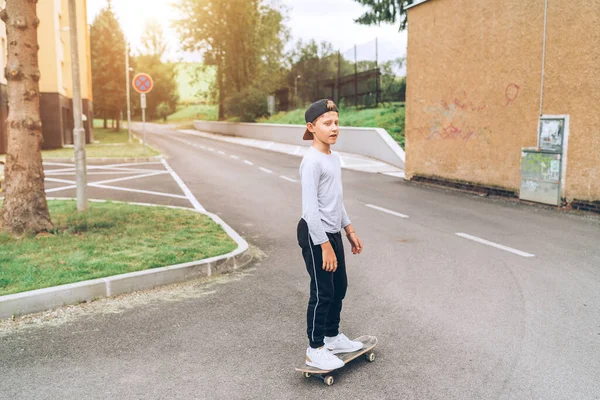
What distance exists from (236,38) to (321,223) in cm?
4453

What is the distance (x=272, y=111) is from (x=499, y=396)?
129 ft

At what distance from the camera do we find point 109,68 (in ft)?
166

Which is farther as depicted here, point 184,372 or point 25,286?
point 25,286

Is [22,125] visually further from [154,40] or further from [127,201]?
[154,40]

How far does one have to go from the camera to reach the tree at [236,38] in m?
45.5

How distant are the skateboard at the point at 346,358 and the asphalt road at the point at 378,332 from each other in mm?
54

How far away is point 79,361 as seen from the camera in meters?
3.98

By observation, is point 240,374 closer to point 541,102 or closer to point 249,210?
point 249,210

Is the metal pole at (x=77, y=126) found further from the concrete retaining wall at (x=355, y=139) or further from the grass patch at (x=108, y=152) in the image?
the concrete retaining wall at (x=355, y=139)

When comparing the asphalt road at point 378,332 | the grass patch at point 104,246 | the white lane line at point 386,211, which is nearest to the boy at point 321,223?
the asphalt road at point 378,332

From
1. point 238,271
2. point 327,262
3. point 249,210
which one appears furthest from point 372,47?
point 327,262

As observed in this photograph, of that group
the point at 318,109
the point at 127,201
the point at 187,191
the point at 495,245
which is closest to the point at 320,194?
the point at 318,109

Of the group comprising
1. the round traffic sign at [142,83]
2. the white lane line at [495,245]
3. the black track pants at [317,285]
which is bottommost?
the white lane line at [495,245]

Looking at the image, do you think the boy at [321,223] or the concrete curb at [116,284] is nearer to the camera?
the boy at [321,223]
